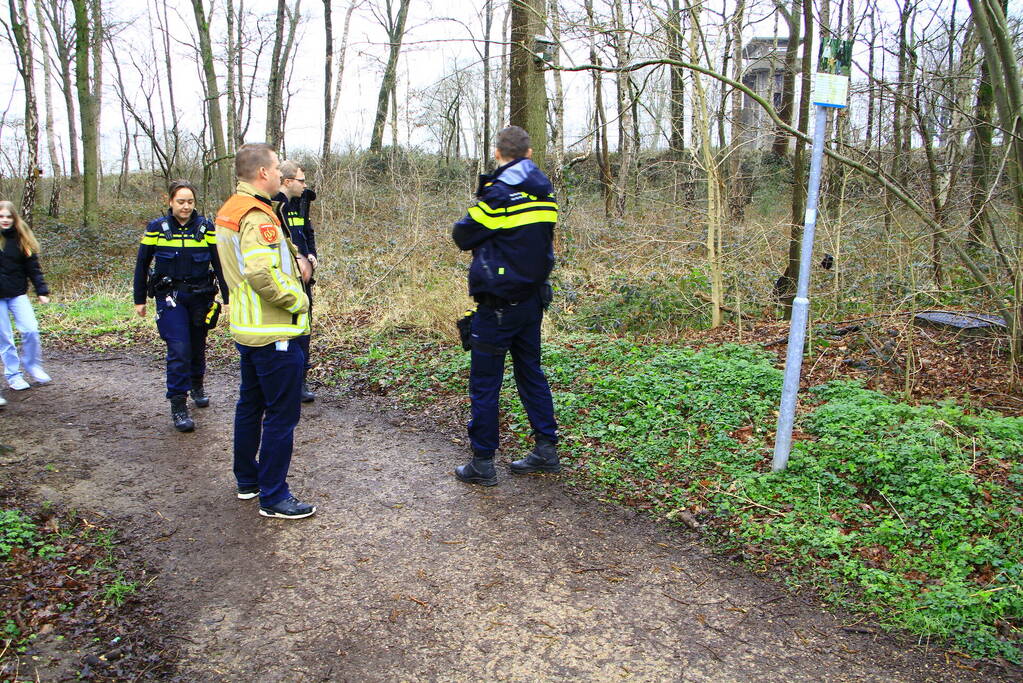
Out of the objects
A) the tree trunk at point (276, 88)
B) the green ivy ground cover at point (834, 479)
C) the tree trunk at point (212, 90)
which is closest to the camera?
the green ivy ground cover at point (834, 479)

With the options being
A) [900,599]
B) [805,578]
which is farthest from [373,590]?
[900,599]

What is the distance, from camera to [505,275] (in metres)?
4.41

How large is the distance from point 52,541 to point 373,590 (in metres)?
1.92

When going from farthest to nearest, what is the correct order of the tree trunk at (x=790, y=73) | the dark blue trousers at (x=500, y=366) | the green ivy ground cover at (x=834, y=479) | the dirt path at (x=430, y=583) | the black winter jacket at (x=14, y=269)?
the tree trunk at (x=790, y=73) < the black winter jacket at (x=14, y=269) < the dark blue trousers at (x=500, y=366) < the green ivy ground cover at (x=834, y=479) < the dirt path at (x=430, y=583)

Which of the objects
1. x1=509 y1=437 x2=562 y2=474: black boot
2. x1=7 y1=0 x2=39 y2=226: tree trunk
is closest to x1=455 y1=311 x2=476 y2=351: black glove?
x1=509 y1=437 x2=562 y2=474: black boot

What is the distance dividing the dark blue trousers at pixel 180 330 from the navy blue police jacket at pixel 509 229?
9.38ft

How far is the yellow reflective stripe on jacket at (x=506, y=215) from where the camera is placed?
14.4 ft

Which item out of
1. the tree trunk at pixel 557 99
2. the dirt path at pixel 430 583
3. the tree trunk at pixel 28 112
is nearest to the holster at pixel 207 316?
the dirt path at pixel 430 583

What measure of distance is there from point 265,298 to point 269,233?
365 mm

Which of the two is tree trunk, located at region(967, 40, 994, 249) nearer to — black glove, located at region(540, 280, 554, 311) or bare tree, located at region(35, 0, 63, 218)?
black glove, located at region(540, 280, 554, 311)

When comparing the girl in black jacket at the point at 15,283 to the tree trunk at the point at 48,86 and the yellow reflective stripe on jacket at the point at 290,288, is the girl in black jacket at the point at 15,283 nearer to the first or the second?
the yellow reflective stripe on jacket at the point at 290,288

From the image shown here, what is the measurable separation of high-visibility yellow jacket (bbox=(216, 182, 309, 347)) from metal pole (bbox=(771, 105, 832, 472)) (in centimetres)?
299

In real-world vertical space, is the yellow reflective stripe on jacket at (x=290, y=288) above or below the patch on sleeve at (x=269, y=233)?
below

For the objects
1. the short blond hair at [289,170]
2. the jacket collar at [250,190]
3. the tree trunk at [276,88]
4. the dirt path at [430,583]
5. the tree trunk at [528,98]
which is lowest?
the dirt path at [430,583]
